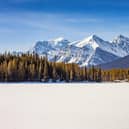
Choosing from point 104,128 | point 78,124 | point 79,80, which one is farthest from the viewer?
point 79,80

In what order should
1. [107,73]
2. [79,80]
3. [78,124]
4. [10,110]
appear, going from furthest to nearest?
[107,73]
[79,80]
[10,110]
[78,124]

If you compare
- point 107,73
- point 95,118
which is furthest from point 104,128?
point 107,73

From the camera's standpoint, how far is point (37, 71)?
407 feet

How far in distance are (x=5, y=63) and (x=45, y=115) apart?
321 ft

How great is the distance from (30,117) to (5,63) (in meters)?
98.7

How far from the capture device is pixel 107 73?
173000mm

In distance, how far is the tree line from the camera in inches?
4547

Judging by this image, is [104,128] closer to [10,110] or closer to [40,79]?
[10,110]

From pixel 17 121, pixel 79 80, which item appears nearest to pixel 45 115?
pixel 17 121

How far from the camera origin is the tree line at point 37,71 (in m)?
116

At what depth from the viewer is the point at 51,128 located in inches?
720

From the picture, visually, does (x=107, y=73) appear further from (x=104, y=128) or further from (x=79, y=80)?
(x=104, y=128)

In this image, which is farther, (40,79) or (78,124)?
(40,79)

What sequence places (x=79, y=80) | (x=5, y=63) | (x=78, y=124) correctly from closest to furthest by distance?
(x=78, y=124) < (x=5, y=63) < (x=79, y=80)
